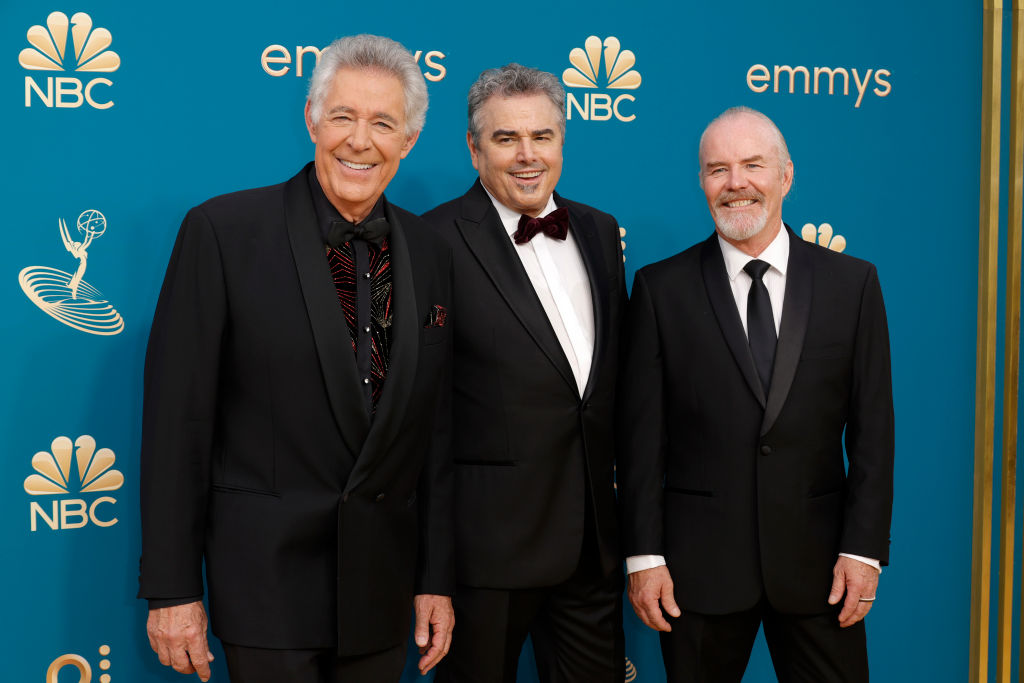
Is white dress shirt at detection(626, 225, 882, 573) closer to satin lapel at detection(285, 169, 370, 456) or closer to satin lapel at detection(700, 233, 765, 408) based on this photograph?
satin lapel at detection(700, 233, 765, 408)

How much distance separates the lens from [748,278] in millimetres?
2127

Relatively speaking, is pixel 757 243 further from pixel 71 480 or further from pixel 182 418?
pixel 71 480

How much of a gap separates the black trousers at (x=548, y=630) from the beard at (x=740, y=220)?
772 millimetres

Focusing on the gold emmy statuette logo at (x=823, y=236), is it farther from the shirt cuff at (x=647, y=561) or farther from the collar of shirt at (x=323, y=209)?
the collar of shirt at (x=323, y=209)

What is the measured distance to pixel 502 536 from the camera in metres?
2.04

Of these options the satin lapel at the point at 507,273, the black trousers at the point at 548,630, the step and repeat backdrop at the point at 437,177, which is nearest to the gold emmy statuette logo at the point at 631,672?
the step and repeat backdrop at the point at 437,177

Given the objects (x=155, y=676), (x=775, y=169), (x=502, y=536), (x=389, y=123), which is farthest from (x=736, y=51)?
(x=155, y=676)

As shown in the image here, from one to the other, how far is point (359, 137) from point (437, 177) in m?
0.85

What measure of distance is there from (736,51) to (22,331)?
2.13 metres

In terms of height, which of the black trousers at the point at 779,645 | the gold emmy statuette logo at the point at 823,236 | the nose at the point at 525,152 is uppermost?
the nose at the point at 525,152

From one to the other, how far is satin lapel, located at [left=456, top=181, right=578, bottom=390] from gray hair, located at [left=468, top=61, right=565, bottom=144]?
20 centimetres

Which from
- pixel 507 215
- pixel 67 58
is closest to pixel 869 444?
pixel 507 215

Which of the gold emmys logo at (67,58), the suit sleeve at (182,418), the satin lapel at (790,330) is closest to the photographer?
the suit sleeve at (182,418)

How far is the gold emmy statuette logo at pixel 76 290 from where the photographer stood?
7.45ft
